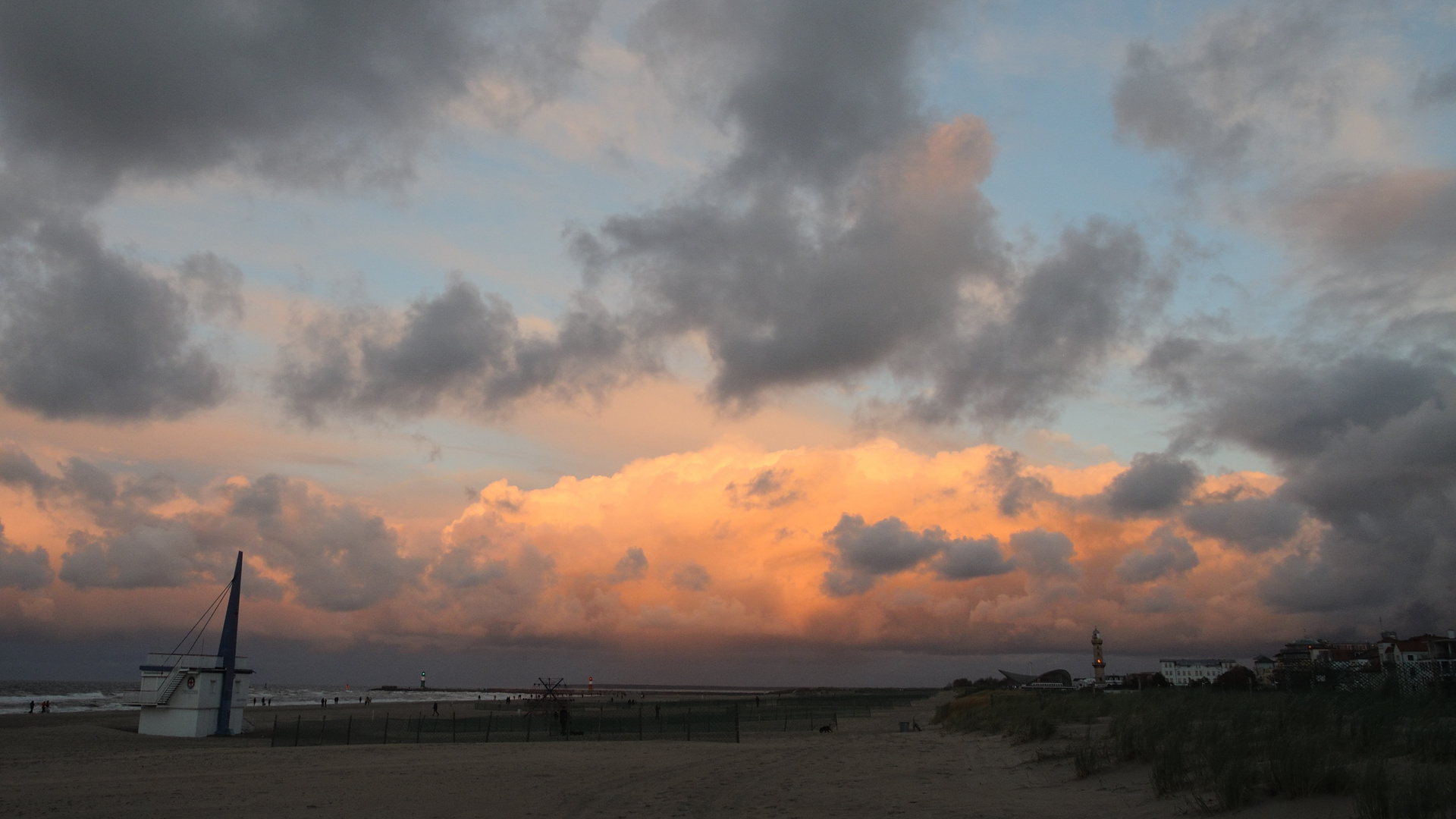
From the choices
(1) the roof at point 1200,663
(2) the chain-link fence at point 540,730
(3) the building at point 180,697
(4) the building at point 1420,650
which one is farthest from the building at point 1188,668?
(3) the building at point 180,697

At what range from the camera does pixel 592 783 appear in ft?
76.3

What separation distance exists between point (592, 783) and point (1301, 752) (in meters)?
16.9

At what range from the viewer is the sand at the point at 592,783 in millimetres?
16906

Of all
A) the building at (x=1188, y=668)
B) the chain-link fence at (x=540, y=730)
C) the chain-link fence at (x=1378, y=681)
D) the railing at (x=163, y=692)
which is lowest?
the building at (x=1188, y=668)

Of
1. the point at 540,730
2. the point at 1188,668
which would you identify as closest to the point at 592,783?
the point at 540,730

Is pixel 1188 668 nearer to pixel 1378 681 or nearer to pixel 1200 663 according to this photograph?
pixel 1200 663

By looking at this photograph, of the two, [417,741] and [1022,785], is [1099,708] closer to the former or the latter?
[1022,785]

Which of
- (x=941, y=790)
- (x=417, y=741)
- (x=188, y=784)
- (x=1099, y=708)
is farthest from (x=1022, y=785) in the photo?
(x=417, y=741)

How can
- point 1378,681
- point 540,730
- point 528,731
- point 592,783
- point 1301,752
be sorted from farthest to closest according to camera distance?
point 540,730, point 528,731, point 1378,681, point 592,783, point 1301,752

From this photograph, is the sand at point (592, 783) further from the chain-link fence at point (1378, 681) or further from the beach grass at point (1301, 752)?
the chain-link fence at point (1378, 681)

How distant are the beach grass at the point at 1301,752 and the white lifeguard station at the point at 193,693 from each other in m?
44.1

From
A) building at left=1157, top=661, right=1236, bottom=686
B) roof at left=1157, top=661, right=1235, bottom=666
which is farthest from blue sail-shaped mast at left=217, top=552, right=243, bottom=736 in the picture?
roof at left=1157, top=661, right=1235, bottom=666

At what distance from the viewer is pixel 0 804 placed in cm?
2005

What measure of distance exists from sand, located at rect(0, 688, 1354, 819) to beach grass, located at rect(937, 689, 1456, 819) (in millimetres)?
345
